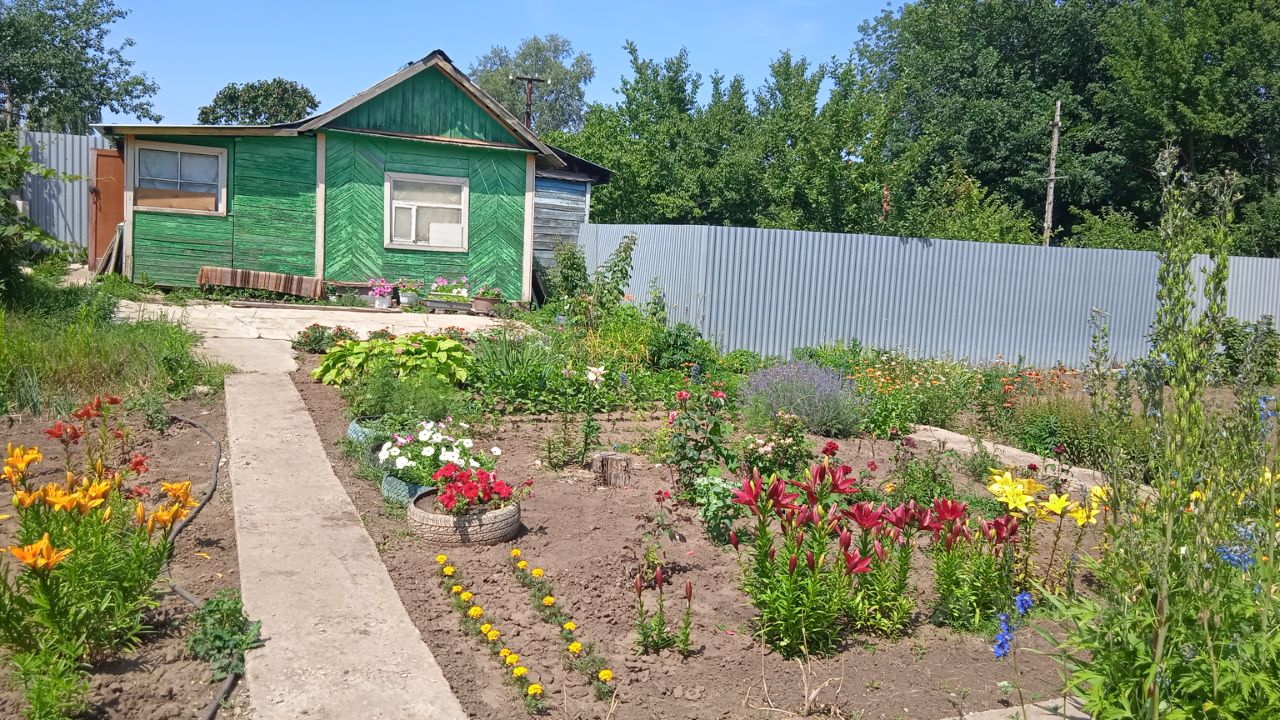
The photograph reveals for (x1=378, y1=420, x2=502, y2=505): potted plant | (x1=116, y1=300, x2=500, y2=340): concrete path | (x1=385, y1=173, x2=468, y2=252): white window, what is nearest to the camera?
(x1=378, y1=420, x2=502, y2=505): potted plant

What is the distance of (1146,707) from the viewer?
269cm

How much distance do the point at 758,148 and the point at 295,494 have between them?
21.2 m

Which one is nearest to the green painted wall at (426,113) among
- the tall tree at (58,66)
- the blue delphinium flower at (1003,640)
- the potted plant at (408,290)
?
the potted plant at (408,290)

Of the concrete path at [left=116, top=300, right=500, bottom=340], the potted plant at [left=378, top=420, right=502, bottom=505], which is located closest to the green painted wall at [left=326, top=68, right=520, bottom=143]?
the concrete path at [left=116, top=300, right=500, bottom=340]

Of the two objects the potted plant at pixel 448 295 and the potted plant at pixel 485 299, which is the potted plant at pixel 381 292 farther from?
the potted plant at pixel 485 299

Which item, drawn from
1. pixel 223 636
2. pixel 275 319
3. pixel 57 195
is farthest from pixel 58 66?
pixel 223 636

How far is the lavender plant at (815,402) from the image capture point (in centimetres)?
786

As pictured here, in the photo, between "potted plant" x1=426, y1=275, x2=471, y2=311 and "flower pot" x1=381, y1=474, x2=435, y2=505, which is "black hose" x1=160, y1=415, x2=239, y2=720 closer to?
"flower pot" x1=381, y1=474, x2=435, y2=505

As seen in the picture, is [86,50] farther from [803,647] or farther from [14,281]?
[803,647]

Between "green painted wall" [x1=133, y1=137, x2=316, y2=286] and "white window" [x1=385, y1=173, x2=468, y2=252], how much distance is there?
1266mm

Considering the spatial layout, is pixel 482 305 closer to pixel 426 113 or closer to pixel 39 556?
pixel 426 113

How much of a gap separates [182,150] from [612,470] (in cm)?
1116

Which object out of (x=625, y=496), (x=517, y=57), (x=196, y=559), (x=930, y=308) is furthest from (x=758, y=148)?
(x=517, y=57)

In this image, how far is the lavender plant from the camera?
25.8 ft
